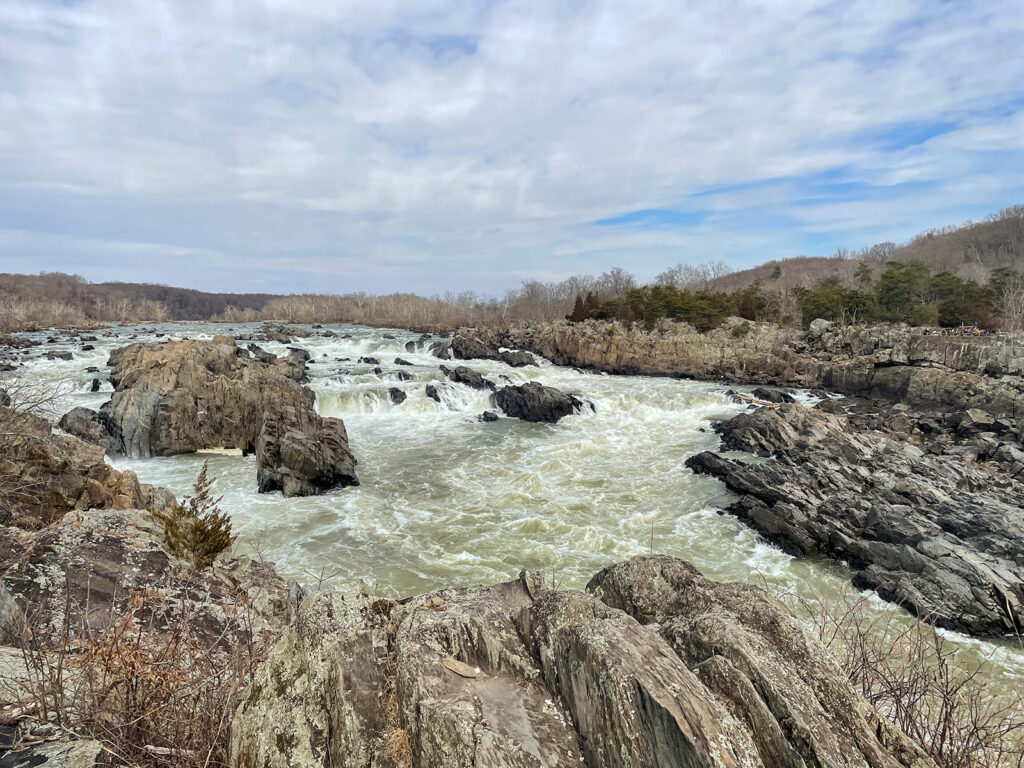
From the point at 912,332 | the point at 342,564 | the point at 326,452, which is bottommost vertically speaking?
the point at 342,564

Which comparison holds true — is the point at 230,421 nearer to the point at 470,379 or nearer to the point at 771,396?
the point at 470,379

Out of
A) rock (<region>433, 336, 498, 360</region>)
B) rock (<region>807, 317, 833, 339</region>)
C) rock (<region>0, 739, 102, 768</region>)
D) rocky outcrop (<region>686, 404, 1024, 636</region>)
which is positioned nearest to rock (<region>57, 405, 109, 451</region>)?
rock (<region>0, 739, 102, 768</region>)

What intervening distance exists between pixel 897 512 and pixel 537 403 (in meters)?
15.7

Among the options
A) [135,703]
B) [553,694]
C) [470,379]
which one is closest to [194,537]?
[135,703]

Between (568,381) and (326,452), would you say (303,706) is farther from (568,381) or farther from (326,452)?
(568,381)

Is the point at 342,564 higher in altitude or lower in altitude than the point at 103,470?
lower

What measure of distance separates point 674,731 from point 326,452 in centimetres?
1460

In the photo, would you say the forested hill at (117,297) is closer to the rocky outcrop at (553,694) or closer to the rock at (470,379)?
the rock at (470,379)

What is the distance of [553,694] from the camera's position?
2785 mm

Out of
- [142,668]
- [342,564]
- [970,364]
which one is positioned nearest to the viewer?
[142,668]

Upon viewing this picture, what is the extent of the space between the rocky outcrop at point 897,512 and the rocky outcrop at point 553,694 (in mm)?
4533

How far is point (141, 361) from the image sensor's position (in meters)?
21.5

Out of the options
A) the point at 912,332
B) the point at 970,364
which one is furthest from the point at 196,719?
the point at 912,332

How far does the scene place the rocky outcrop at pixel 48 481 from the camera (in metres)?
6.71
